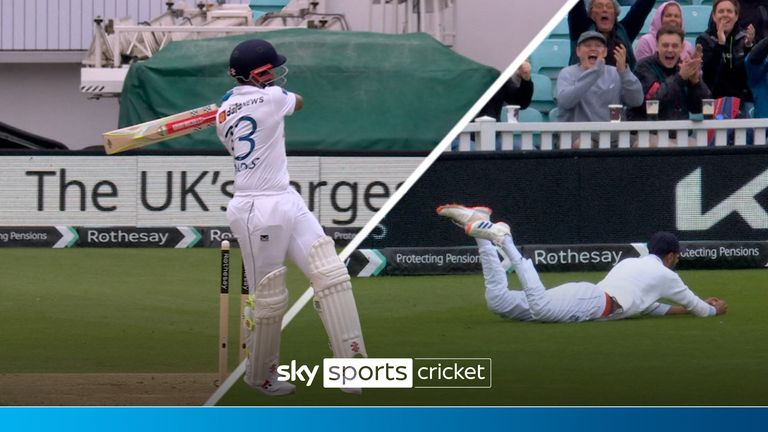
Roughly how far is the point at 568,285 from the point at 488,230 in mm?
239

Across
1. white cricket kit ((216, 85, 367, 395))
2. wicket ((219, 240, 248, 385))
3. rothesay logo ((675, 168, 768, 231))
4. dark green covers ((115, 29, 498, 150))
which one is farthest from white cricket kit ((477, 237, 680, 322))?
dark green covers ((115, 29, 498, 150))

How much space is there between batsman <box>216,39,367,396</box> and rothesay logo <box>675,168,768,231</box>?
0.84m

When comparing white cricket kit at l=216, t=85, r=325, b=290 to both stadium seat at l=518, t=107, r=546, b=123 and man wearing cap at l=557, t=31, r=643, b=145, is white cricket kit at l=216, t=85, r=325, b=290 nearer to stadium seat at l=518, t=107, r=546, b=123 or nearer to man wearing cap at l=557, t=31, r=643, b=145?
stadium seat at l=518, t=107, r=546, b=123

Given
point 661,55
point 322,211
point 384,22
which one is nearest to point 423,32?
point 384,22

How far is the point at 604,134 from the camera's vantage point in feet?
13.9

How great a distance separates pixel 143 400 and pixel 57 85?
0.98 metres

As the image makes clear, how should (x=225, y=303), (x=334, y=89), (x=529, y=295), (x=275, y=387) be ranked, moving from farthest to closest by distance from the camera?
(x=334, y=89) < (x=225, y=303) < (x=529, y=295) < (x=275, y=387)

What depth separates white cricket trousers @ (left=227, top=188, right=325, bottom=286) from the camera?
416 cm

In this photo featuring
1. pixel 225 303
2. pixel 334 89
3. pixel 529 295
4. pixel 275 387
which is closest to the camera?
pixel 275 387

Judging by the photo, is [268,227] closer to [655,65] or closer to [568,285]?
[568,285]

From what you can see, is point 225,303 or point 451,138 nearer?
point 451,138

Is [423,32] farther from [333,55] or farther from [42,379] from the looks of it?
[333,55]

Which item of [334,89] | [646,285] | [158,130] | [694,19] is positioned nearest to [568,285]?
[646,285]

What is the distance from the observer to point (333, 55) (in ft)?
24.9
